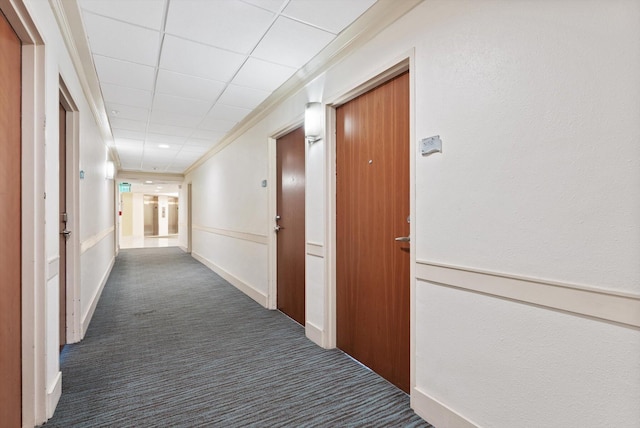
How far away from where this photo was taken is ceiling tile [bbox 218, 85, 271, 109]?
331 centimetres

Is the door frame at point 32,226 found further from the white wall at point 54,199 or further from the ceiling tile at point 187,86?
the ceiling tile at point 187,86

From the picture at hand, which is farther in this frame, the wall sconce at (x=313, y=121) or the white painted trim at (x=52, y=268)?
the wall sconce at (x=313, y=121)

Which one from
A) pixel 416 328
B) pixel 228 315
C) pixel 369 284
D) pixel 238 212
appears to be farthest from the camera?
pixel 238 212

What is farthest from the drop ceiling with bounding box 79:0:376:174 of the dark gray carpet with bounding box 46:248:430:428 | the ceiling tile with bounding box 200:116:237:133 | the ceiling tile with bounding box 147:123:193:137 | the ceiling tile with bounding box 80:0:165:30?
the dark gray carpet with bounding box 46:248:430:428

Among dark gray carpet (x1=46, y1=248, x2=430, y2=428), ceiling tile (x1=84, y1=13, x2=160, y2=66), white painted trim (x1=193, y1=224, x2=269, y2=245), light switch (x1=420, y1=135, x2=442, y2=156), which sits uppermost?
ceiling tile (x1=84, y1=13, x2=160, y2=66)

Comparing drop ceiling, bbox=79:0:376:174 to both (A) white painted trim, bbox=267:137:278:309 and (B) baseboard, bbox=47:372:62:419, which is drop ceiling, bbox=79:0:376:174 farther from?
(B) baseboard, bbox=47:372:62:419

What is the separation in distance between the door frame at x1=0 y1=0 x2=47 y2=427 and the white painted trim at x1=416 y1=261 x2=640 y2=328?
219 centimetres

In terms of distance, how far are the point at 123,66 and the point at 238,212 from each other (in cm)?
261

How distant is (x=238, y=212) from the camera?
197 inches

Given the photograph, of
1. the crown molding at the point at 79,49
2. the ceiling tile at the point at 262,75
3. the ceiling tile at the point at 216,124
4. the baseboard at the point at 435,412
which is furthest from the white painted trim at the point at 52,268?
the ceiling tile at the point at 216,124

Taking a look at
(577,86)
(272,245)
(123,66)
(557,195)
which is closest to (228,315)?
(272,245)

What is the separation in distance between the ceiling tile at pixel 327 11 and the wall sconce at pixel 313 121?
0.73 m

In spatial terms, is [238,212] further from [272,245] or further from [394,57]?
[394,57]

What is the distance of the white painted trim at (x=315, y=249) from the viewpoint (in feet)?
9.09
